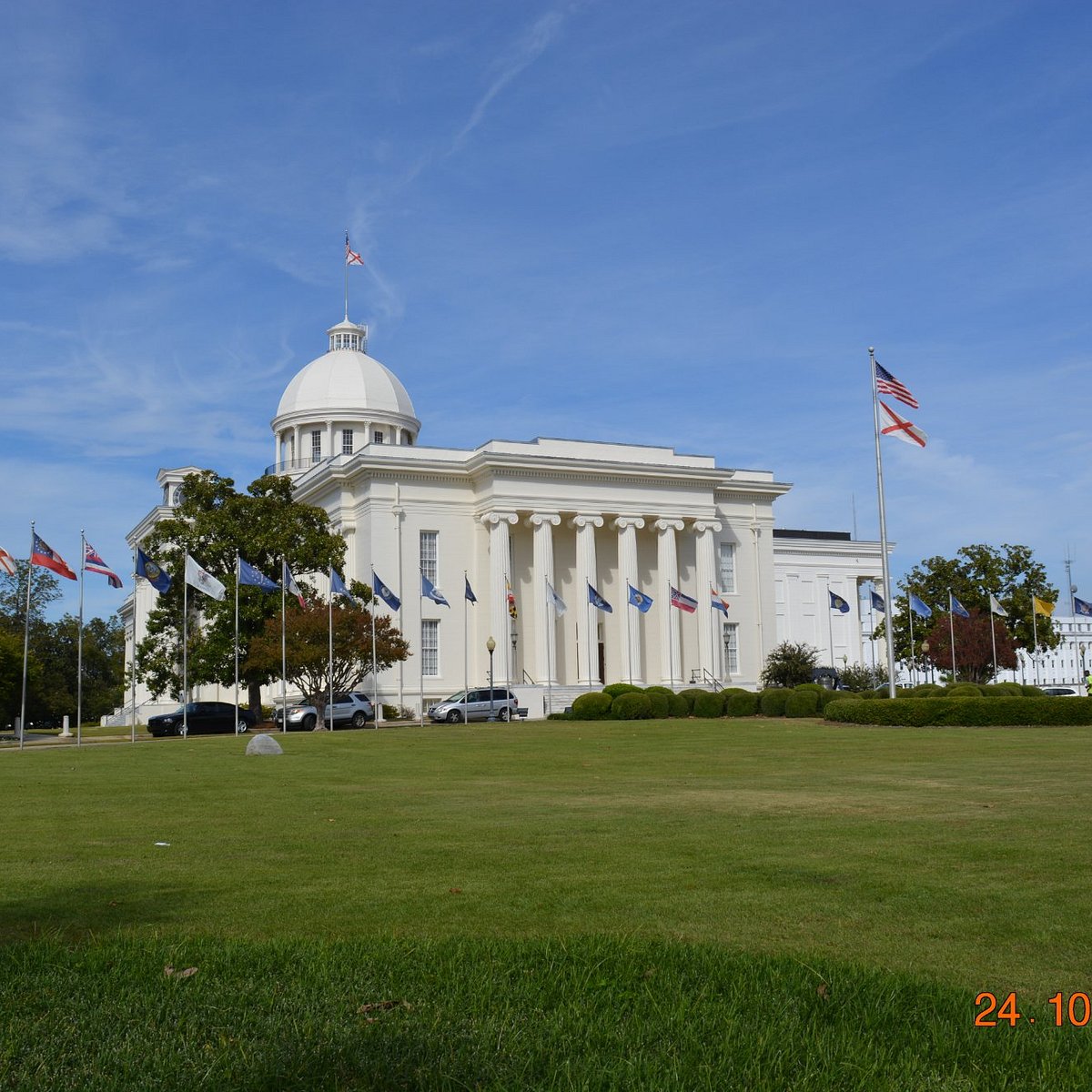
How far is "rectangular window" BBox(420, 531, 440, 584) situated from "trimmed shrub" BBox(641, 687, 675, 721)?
1634 centimetres

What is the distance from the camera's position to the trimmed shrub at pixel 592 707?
51906mm

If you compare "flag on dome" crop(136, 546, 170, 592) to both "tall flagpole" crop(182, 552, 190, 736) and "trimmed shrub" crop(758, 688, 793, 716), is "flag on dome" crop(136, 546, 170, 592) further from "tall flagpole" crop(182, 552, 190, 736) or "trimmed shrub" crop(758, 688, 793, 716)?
"trimmed shrub" crop(758, 688, 793, 716)

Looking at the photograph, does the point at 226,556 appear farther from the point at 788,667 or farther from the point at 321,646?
the point at 788,667

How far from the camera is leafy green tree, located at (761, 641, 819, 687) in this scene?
66.9 metres

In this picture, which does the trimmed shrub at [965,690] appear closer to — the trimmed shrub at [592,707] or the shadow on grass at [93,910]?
the trimmed shrub at [592,707]

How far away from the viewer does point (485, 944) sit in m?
7.24

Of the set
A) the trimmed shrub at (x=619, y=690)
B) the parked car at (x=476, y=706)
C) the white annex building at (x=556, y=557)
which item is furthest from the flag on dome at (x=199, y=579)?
the trimmed shrub at (x=619, y=690)

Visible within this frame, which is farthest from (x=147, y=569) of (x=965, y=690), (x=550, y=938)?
(x=550, y=938)

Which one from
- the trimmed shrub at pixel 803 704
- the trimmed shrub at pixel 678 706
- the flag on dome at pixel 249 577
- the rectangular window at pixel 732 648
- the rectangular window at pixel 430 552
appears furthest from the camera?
the rectangular window at pixel 732 648

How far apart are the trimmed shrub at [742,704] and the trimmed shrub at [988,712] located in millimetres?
13356

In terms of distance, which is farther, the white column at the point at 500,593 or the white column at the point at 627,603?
the white column at the point at 627,603

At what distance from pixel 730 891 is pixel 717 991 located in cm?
313

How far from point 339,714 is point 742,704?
58.3 feet

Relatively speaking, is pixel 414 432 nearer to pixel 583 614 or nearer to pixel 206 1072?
pixel 583 614
